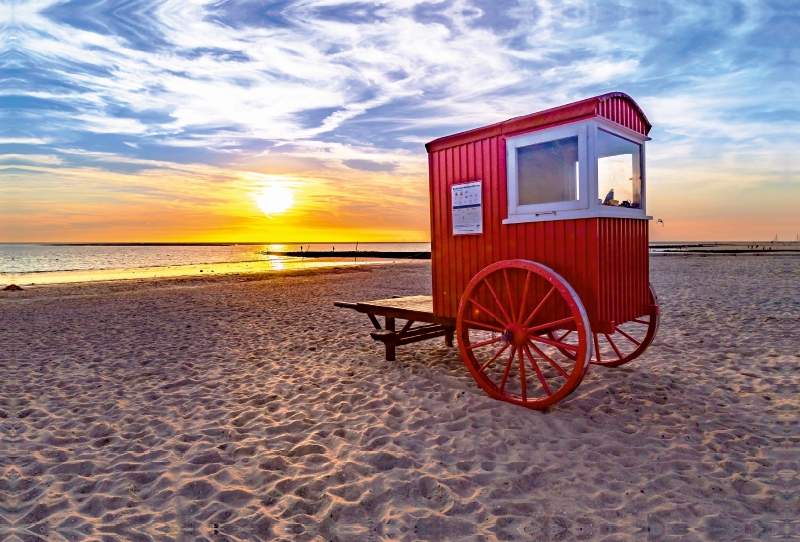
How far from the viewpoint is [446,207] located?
6023 millimetres

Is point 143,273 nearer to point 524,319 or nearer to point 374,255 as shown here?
point 374,255

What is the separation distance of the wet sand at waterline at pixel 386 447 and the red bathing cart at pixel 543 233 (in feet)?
2.48

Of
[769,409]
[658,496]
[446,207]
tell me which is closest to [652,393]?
[769,409]

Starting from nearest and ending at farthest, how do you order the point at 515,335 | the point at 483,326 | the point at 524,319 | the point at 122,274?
the point at 515,335, the point at 524,319, the point at 483,326, the point at 122,274

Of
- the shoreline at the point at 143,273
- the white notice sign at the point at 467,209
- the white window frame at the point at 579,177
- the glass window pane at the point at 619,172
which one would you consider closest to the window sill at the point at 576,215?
the white window frame at the point at 579,177

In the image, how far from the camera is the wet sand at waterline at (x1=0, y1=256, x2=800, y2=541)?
3068 millimetres

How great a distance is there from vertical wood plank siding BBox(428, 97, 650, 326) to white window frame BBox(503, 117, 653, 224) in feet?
0.28

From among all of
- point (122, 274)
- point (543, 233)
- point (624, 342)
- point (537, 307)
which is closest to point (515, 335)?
point (537, 307)

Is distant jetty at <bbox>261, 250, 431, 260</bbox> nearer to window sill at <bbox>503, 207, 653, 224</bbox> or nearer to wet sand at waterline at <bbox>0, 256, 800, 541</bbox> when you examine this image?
wet sand at waterline at <bbox>0, 256, 800, 541</bbox>

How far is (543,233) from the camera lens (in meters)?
4.97

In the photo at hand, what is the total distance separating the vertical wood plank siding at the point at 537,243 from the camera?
185 inches

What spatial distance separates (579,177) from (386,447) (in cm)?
330

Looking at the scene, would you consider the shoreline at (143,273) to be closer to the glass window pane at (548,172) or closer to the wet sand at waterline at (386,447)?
the wet sand at waterline at (386,447)

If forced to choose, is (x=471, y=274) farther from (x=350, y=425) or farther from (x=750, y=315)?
(x=750, y=315)
